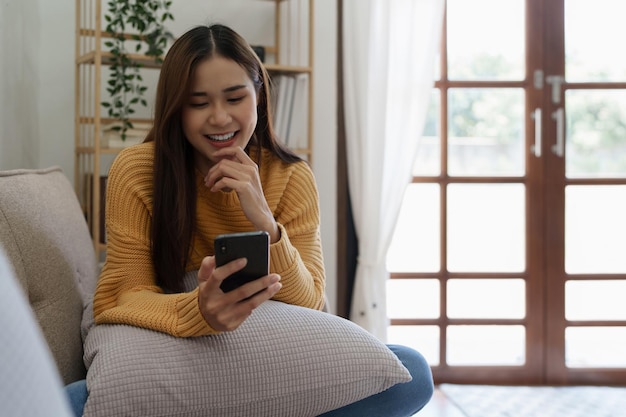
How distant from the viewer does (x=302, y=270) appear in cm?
161

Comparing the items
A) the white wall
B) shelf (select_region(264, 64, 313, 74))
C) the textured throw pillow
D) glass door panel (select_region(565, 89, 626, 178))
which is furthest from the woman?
glass door panel (select_region(565, 89, 626, 178))

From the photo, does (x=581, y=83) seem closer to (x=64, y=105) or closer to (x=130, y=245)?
(x=64, y=105)

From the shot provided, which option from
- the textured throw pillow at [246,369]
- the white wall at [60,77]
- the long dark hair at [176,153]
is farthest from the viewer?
the white wall at [60,77]

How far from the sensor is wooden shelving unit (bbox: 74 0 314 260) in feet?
9.23

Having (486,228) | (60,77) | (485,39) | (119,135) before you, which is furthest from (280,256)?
(485,39)

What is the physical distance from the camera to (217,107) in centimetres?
171

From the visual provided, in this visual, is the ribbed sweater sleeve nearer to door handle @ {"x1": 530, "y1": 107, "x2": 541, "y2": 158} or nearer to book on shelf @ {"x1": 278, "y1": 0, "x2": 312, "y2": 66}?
book on shelf @ {"x1": 278, "y1": 0, "x2": 312, "y2": 66}

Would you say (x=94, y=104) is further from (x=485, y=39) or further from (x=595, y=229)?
(x=595, y=229)

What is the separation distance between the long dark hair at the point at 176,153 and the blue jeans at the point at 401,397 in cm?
45

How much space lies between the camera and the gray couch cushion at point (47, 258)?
1.49 metres

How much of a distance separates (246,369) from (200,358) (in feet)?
0.23

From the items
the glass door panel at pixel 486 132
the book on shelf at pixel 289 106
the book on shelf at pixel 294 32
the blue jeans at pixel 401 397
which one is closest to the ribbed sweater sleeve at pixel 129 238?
the blue jeans at pixel 401 397

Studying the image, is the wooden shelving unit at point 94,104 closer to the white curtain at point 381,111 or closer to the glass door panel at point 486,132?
the white curtain at point 381,111

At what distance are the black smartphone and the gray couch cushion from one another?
439mm
